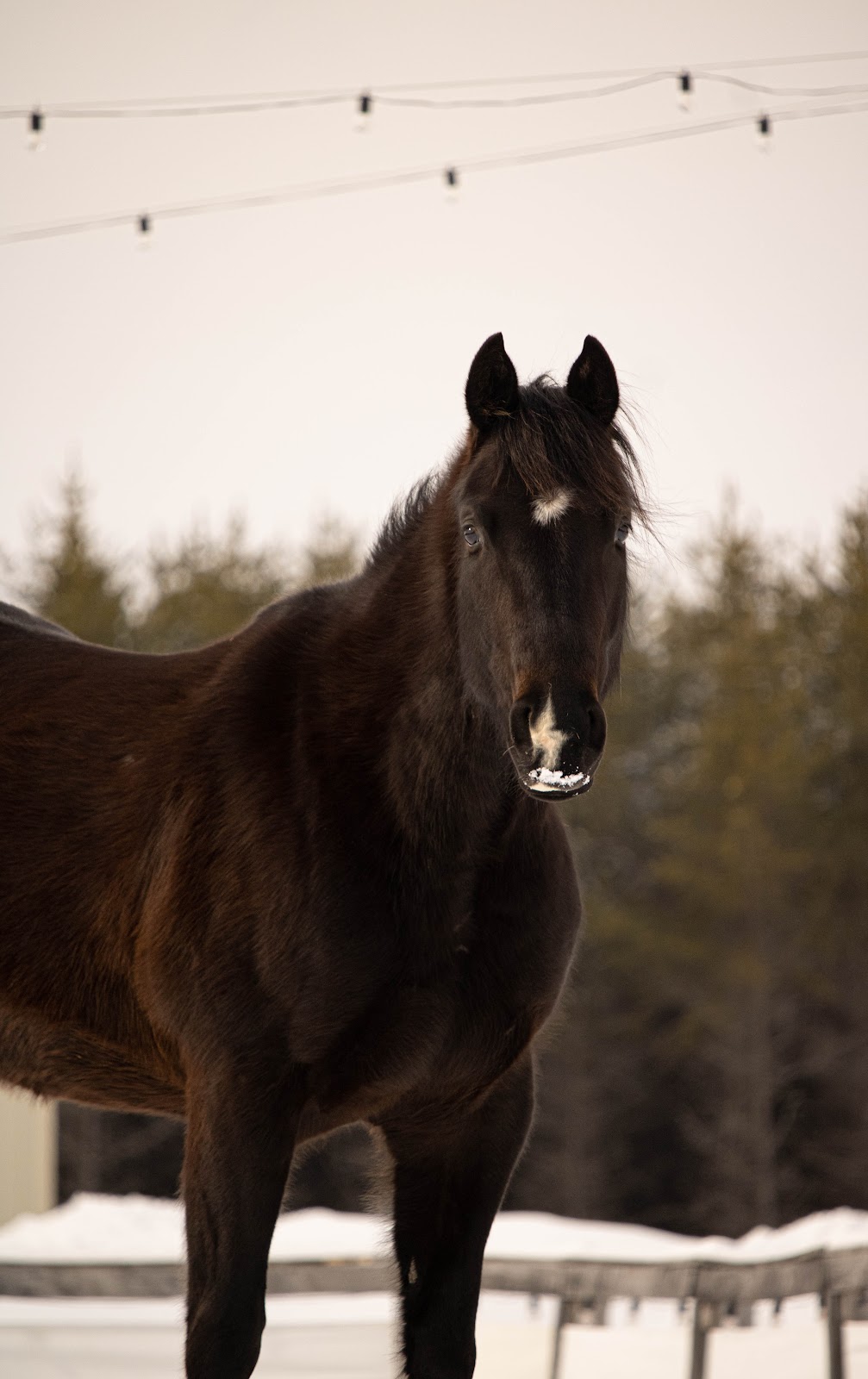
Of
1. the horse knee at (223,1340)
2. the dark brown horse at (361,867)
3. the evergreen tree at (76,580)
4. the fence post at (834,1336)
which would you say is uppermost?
the evergreen tree at (76,580)

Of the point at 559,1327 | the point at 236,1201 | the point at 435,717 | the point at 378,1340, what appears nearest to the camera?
the point at 236,1201

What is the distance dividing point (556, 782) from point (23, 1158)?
33.5 feet

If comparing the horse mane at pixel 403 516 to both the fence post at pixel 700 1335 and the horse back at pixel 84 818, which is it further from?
the fence post at pixel 700 1335

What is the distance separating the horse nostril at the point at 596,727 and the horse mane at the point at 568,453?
47 cm

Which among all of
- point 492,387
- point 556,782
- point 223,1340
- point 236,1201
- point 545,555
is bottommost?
point 223,1340

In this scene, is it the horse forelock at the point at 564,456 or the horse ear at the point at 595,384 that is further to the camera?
the horse ear at the point at 595,384

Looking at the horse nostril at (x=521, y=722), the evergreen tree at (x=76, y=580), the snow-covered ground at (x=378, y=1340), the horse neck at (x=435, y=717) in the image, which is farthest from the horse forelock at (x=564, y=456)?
the evergreen tree at (x=76, y=580)

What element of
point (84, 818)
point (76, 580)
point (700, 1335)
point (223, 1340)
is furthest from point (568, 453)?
point (76, 580)

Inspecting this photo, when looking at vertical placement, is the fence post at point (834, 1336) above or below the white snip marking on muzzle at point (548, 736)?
below

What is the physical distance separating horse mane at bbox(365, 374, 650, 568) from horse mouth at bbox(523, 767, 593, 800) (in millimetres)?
605

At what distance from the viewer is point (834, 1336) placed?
4.80m

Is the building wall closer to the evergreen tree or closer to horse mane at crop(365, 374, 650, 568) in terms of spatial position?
horse mane at crop(365, 374, 650, 568)

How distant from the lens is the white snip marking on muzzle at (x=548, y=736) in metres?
2.58

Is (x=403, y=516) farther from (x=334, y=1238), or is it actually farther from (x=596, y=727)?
(x=334, y=1238)
